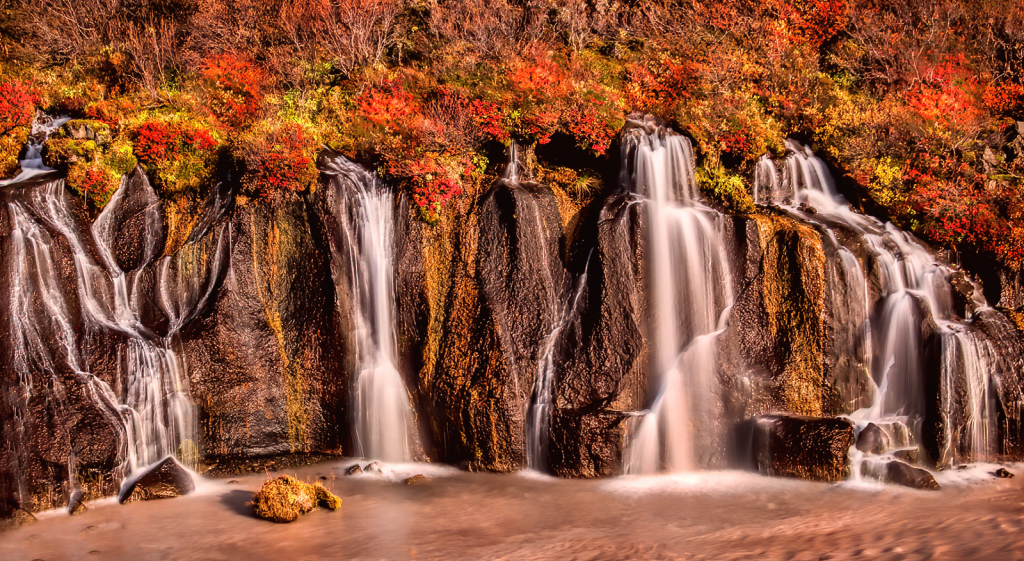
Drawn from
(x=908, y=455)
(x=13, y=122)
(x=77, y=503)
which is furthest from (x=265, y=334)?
(x=908, y=455)

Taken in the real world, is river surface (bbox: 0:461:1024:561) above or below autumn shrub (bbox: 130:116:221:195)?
below

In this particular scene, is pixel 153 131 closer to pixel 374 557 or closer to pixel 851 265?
pixel 374 557

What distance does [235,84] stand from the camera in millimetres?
20016

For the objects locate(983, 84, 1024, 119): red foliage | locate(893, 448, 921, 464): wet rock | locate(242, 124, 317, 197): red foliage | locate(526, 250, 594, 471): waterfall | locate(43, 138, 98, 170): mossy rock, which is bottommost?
locate(893, 448, 921, 464): wet rock

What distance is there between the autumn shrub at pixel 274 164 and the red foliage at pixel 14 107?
5.86 metres

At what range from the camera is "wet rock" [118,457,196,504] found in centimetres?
1172

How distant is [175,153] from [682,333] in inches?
462

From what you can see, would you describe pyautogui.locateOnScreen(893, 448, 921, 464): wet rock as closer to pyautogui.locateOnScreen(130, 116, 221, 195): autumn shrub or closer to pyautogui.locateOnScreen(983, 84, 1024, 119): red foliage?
pyautogui.locateOnScreen(983, 84, 1024, 119): red foliage

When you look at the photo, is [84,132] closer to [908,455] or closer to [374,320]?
[374,320]

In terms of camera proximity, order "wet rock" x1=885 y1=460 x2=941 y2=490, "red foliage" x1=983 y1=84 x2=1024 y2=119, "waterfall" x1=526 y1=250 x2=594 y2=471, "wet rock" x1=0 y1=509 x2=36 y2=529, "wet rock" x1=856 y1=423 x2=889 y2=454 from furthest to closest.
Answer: "red foliage" x1=983 y1=84 x2=1024 y2=119
"waterfall" x1=526 y1=250 x2=594 y2=471
"wet rock" x1=856 y1=423 x2=889 y2=454
"wet rock" x1=885 y1=460 x2=941 y2=490
"wet rock" x1=0 y1=509 x2=36 y2=529

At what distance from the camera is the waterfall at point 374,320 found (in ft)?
45.8

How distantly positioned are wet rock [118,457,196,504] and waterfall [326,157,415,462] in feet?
10.9

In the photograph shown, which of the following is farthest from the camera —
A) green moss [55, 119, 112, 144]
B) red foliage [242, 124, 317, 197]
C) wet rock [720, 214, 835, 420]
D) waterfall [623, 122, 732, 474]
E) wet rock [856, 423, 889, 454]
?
green moss [55, 119, 112, 144]

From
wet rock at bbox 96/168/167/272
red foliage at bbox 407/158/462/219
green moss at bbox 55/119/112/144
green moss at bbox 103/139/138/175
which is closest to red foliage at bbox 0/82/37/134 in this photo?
green moss at bbox 55/119/112/144
